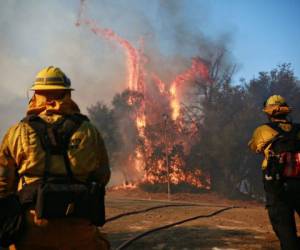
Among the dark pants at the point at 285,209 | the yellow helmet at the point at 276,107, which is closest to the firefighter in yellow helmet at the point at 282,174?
the dark pants at the point at 285,209

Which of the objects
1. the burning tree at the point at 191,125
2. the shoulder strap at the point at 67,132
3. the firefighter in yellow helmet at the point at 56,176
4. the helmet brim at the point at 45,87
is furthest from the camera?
the burning tree at the point at 191,125

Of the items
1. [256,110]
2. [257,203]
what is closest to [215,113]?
[256,110]

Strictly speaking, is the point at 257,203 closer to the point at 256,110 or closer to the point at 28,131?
the point at 256,110

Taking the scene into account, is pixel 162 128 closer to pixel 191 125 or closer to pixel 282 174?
pixel 191 125

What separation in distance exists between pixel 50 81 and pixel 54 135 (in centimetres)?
49

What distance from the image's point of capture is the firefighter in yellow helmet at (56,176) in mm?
2770

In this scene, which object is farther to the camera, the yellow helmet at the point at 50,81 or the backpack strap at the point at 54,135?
the yellow helmet at the point at 50,81

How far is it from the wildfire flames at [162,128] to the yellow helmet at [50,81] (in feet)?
89.6

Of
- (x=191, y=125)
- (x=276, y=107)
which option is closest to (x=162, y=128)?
(x=191, y=125)

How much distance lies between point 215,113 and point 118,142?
14.0 meters

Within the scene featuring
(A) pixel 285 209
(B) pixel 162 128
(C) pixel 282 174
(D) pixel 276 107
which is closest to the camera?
(A) pixel 285 209

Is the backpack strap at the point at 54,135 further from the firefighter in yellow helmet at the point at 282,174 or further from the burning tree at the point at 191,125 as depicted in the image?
the burning tree at the point at 191,125

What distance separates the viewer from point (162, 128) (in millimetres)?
41312

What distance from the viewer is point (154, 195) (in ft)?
115
